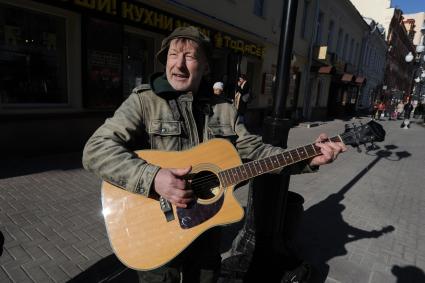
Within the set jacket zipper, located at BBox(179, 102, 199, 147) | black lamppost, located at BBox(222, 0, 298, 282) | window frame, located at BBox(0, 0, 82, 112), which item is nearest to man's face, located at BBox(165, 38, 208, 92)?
jacket zipper, located at BBox(179, 102, 199, 147)

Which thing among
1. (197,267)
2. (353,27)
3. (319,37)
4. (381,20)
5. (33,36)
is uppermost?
(381,20)

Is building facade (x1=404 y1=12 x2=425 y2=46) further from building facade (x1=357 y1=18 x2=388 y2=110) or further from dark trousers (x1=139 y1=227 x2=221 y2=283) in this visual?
dark trousers (x1=139 y1=227 x2=221 y2=283)

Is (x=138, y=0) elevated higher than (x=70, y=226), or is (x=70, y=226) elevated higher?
(x=138, y=0)

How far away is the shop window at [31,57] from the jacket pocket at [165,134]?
5.36 meters

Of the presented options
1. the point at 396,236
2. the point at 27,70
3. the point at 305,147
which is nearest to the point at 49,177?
the point at 27,70

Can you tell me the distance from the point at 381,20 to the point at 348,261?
39165 mm

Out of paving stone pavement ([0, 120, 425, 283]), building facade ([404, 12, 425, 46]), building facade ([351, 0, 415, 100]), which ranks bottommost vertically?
paving stone pavement ([0, 120, 425, 283])

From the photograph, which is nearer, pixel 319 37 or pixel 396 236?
pixel 396 236

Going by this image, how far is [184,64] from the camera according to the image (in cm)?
168

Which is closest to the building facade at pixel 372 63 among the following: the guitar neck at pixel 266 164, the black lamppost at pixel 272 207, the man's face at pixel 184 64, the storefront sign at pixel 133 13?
the storefront sign at pixel 133 13

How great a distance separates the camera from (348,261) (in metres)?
3.19

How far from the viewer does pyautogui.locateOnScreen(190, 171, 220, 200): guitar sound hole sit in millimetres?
1763

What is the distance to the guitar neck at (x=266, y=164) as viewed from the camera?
1.76 meters

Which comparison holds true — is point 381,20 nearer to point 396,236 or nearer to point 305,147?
point 396,236
